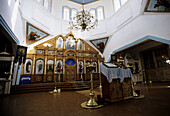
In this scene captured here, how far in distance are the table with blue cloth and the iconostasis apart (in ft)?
19.8

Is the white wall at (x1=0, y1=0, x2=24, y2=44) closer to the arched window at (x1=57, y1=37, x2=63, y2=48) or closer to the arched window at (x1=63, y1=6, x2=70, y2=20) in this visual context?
the arched window at (x1=57, y1=37, x2=63, y2=48)

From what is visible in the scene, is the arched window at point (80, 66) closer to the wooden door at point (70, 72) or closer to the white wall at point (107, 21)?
the wooden door at point (70, 72)

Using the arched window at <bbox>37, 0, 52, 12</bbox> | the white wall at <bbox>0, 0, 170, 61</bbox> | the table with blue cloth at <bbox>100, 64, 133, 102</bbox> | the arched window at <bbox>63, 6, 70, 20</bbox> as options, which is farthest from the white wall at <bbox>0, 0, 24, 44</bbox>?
the arched window at <bbox>63, 6, 70, 20</bbox>

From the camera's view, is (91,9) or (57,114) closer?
(57,114)

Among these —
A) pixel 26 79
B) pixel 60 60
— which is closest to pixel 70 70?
pixel 60 60

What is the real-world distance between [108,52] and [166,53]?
511cm

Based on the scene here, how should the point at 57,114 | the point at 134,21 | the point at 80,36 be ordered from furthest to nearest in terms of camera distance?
the point at 80,36 < the point at 134,21 < the point at 57,114

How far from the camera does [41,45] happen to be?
9.37 meters

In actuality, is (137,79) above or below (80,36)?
below

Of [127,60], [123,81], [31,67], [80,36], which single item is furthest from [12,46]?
[127,60]

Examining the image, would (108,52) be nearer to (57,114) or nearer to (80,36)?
(80,36)

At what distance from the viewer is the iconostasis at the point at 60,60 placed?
334 inches

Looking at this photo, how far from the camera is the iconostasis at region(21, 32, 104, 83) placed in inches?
334

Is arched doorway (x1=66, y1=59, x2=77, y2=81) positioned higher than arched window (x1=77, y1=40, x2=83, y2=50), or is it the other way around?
arched window (x1=77, y1=40, x2=83, y2=50)
